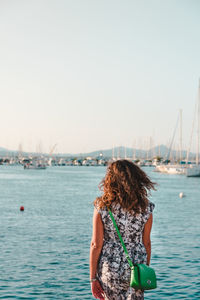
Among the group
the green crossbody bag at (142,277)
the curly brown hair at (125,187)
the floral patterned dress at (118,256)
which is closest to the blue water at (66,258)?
the floral patterned dress at (118,256)

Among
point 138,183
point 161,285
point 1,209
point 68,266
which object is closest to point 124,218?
point 138,183

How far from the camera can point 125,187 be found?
448 cm

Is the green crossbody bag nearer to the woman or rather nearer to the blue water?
the woman

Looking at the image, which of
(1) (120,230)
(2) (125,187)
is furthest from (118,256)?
(2) (125,187)

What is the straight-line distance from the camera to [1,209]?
3459 centimetres

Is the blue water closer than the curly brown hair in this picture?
No

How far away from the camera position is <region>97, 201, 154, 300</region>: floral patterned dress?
14.8 ft

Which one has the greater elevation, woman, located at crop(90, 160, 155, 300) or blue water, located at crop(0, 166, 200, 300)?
woman, located at crop(90, 160, 155, 300)

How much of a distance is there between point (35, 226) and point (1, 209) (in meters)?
10.8

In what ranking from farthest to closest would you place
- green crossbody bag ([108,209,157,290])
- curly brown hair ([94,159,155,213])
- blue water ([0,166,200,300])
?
blue water ([0,166,200,300])
curly brown hair ([94,159,155,213])
green crossbody bag ([108,209,157,290])

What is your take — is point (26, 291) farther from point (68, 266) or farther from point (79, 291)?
point (68, 266)

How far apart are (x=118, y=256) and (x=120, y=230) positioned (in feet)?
0.86

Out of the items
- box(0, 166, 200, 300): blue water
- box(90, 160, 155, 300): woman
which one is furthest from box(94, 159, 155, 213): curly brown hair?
box(0, 166, 200, 300): blue water

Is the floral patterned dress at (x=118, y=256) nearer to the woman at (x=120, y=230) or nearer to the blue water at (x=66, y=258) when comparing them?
the woman at (x=120, y=230)
